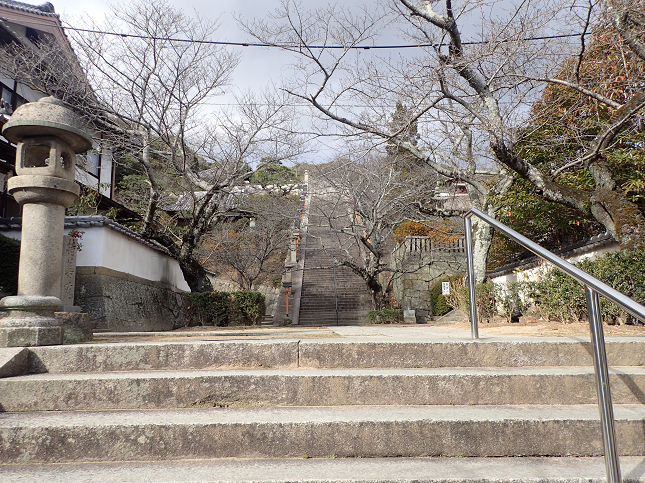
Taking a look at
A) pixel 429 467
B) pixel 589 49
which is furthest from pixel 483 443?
pixel 589 49

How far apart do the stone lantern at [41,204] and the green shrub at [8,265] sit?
16.5ft

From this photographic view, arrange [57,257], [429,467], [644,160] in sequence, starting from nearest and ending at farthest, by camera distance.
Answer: [429,467]
[57,257]
[644,160]

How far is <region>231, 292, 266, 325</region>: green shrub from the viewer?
11.6 metres

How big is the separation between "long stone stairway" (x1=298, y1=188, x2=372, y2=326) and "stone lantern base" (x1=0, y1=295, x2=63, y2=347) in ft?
34.8

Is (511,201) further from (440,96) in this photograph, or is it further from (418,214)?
(418,214)

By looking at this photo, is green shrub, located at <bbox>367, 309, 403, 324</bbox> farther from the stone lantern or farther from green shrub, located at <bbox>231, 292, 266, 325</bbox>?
the stone lantern

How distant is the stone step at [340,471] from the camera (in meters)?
1.89

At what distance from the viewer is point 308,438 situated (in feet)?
7.25

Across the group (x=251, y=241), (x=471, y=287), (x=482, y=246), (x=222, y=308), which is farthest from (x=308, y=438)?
(x=251, y=241)

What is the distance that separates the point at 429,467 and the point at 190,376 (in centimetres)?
141

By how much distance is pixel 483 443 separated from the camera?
2205mm

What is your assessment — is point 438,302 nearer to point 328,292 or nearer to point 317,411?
point 328,292

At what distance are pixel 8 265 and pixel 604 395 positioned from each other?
864cm

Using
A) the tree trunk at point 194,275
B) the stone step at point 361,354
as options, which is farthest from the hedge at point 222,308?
the stone step at point 361,354
